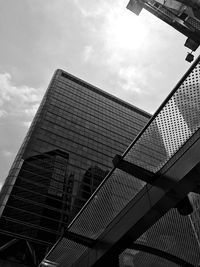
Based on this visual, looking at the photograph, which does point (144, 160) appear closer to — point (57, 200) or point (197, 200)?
point (197, 200)

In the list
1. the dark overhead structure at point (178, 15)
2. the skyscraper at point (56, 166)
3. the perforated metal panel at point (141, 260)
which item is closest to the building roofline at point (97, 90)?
the skyscraper at point (56, 166)

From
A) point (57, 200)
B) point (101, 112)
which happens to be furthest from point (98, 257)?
point (101, 112)

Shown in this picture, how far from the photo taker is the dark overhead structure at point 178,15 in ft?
31.3

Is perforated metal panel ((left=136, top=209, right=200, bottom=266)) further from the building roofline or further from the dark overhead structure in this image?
the building roofline

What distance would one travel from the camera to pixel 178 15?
10.2 meters

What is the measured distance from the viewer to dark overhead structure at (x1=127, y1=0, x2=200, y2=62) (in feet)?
31.3

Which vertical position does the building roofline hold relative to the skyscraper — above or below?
below

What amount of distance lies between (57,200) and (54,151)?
868cm

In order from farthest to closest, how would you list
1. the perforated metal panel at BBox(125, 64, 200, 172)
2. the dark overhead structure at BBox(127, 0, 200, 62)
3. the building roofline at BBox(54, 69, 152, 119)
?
the building roofline at BBox(54, 69, 152, 119) < the dark overhead structure at BBox(127, 0, 200, 62) < the perforated metal panel at BBox(125, 64, 200, 172)

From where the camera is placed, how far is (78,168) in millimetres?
35406

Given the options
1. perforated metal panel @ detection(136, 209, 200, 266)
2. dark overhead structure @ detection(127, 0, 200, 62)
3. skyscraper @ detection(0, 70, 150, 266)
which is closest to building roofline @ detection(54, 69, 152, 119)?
skyscraper @ detection(0, 70, 150, 266)

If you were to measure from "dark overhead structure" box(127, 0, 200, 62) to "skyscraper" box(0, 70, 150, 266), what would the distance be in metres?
22.5

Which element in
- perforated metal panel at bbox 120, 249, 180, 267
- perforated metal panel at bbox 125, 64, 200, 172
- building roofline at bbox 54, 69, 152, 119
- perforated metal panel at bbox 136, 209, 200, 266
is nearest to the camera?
perforated metal panel at bbox 125, 64, 200, 172

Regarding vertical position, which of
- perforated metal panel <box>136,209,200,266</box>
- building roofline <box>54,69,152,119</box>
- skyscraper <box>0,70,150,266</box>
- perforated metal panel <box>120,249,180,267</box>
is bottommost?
building roofline <box>54,69,152,119</box>
